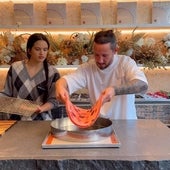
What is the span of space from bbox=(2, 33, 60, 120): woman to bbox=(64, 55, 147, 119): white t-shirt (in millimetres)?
219

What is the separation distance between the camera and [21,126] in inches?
66.0

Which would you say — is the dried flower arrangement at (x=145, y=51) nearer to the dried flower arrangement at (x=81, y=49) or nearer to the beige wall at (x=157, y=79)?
the dried flower arrangement at (x=81, y=49)

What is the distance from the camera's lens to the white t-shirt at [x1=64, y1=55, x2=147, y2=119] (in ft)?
6.16

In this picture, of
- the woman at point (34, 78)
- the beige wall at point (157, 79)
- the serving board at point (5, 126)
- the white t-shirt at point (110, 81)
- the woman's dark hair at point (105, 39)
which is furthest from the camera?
the beige wall at point (157, 79)

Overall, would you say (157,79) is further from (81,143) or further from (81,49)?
(81,143)

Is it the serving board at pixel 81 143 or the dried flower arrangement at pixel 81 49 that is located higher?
the dried flower arrangement at pixel 81 49

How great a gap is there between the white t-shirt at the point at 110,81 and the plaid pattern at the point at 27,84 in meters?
0.23

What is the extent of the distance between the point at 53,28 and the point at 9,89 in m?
1.13

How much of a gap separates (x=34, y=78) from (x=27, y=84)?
0.21 feet

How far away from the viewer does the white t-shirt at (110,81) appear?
1.88 m

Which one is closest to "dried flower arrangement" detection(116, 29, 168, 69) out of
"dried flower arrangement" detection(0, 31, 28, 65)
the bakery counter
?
"dried flower arrangement" detection(0, 31, 28, 65)

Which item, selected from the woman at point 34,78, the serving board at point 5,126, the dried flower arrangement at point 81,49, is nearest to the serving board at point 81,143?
the serving board at point 5,126

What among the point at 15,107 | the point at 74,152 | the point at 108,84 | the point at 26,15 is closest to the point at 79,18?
the point at 26,15

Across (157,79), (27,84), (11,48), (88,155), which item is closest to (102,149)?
(88,155)
